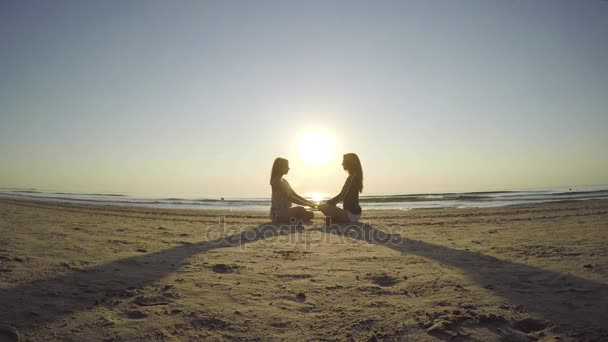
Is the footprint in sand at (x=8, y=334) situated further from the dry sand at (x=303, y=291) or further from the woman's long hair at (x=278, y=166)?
the woman's long hair at (x=278, y=166)

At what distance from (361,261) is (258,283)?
5.98 feet

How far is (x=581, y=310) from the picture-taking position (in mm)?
2934

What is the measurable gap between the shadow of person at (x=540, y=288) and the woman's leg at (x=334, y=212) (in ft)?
13.2

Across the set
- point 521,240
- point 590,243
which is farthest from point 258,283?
point 590,243

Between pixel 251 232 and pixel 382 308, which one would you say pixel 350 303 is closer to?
pixel 382 308

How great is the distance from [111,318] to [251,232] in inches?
216

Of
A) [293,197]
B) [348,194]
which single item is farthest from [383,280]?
[293,197]

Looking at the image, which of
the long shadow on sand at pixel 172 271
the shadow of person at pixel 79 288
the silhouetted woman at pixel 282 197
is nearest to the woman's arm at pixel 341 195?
the silhouetted woman at pixel 282 197

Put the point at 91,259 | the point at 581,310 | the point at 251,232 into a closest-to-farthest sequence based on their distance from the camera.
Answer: the point at 581,310, the point at 91,259, the point at 251,232

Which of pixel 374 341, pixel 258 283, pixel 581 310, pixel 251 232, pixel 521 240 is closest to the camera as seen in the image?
pixel 374 341

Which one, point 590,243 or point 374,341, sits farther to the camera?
point 590,243

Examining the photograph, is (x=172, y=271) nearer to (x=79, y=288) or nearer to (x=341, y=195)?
(x=79, y=288)

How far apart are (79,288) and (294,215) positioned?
6.94 meters

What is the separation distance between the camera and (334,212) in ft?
31.4
